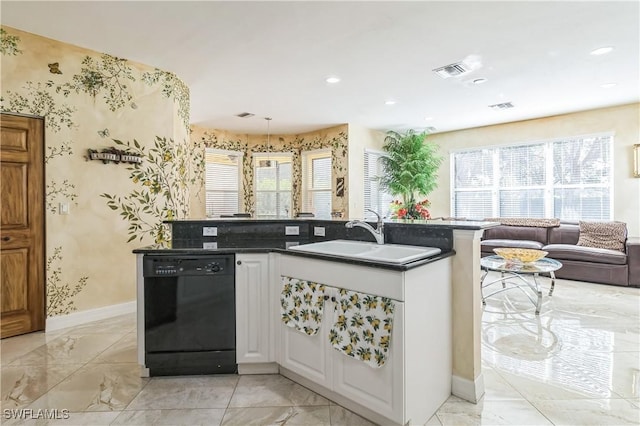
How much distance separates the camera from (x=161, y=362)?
7.48 ft

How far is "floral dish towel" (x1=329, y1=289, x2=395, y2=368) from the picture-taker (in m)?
1.67

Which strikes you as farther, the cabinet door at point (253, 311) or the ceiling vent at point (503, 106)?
the ceiling vent at point (503, 106)

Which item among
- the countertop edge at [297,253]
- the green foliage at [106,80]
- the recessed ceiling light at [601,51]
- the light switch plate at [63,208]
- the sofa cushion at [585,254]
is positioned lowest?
the sofa cushion at [585,254]

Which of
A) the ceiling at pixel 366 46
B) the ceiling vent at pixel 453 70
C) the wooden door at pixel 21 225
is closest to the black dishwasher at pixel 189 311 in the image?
the wooden door at pixel 21 225

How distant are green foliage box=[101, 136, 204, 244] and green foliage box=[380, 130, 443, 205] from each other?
4.00 metres

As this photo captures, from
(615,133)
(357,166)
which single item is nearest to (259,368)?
(357,166)

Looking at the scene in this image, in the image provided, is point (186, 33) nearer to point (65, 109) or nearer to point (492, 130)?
point (65, 109)

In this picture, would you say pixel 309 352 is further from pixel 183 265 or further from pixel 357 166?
pixel 357 166

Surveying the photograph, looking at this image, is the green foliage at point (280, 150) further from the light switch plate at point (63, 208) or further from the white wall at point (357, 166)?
the light switch plate at point (63, 208)

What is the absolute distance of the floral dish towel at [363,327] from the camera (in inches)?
65.6

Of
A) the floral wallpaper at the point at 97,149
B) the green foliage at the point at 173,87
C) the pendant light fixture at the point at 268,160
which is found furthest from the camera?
the pendant light fixture at the point at 268,160

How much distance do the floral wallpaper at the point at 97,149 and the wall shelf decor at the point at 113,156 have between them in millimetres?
56

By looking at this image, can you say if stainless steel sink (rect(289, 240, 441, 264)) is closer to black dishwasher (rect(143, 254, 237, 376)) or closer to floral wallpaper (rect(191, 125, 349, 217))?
black dishwasher (rect(143, 254, 237, 376))

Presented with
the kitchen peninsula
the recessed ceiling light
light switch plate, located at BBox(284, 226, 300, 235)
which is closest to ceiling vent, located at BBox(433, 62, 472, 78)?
the recessed ceiling light
